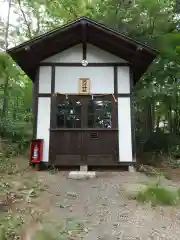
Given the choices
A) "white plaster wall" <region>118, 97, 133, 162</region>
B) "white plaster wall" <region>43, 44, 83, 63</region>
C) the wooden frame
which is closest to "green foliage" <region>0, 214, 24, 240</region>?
"white plaster wall" <region>118, 97, 133, 162</region>

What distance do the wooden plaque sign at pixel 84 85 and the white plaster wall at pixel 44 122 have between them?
987 mm

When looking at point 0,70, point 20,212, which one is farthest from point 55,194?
point 0,70

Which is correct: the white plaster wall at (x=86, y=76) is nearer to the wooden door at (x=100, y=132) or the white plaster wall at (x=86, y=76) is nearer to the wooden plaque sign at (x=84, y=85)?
the wooden plaque sign at (x=84, y=85)

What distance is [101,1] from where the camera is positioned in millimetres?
10820

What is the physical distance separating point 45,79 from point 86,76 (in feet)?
3.98

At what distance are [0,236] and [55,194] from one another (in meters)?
3.51

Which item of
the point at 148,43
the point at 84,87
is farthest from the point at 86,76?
the point at 148,43

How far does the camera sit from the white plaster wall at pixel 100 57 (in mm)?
7605

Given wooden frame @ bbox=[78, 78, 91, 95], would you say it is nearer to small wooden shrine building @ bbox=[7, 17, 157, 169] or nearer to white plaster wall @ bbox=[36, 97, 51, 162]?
small wooden shrine building @ bbox=[7, 17, 157, 169]

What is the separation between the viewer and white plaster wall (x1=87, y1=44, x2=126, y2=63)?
7605 millimetres

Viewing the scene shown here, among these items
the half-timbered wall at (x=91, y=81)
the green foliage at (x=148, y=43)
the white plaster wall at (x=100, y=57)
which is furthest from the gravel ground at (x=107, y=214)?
the green foliage at (x=148, y=43)

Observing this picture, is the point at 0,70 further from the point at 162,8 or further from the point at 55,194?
the point at 162,8

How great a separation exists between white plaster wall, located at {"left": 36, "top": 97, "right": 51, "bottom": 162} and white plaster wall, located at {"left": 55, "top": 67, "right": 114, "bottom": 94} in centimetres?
52

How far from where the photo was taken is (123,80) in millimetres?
7488
